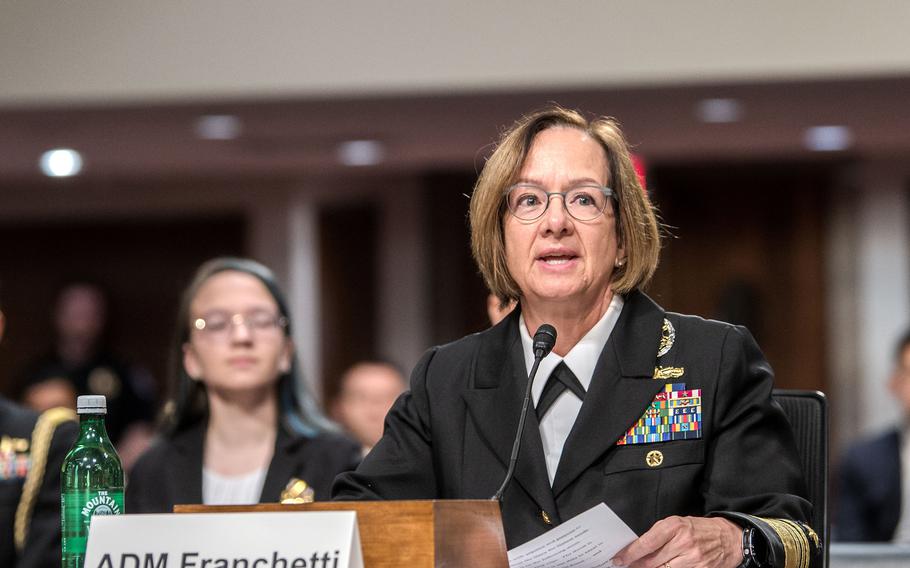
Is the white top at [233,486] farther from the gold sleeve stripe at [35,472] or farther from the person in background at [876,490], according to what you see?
the person in background at [876,490]

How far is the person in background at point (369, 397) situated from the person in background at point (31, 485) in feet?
7.78

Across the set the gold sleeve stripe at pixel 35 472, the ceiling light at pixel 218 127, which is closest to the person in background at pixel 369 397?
the ceiling light at pixel 218 127

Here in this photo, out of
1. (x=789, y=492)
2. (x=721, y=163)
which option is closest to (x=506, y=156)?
(x=789, y=492)

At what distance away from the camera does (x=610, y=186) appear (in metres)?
2.26

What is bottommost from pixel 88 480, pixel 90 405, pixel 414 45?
pixel 88 480

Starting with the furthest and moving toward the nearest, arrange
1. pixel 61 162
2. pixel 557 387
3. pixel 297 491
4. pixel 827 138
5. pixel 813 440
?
pixel 61 162 < pixel 827 138 < pixel 297 491 < pixel 813 440 < pixel 557 387

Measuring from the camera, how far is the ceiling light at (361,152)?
7082 mm

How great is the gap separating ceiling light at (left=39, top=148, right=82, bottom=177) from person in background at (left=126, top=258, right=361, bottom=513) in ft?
13.0

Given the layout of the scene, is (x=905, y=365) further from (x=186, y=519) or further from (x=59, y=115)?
(x=186, y=519)

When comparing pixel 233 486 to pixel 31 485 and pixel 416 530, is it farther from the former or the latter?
pixel 416 530

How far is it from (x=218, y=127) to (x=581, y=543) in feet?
16.7

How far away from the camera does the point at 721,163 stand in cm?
824

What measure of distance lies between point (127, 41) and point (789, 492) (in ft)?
14.8

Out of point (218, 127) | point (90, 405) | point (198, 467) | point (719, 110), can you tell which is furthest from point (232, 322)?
point (719, 110)
